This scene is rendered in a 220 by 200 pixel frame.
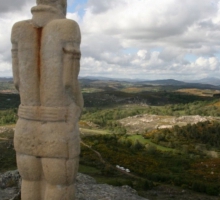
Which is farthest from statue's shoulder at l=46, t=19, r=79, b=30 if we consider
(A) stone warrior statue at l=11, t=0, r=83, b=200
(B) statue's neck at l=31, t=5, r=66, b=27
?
(B) statue's neck at l=31, t=5, r=66, b=27

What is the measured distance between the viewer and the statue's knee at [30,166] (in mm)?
8102

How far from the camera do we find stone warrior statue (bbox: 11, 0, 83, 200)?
7602 mm

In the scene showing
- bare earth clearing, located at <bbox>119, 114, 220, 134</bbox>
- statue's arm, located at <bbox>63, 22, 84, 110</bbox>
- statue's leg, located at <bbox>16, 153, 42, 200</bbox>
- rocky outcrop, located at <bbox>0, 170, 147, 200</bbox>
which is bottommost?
bare earth clearing, located at <bbox>119, 114, 220, 134</bbox>

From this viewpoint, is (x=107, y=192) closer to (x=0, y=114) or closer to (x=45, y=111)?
(x=45, y=111)

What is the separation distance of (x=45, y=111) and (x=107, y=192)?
8.58 meters

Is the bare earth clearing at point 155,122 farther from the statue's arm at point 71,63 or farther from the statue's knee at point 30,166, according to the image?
the statue's arm at point 71,63

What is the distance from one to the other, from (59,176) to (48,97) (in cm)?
201

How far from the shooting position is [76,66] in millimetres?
7613

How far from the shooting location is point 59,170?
7859mm

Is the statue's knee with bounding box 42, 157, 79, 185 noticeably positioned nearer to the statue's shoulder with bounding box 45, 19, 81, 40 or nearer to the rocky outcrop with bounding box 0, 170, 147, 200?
the statue's shoulder with bounding box 45, 19, 81, 40

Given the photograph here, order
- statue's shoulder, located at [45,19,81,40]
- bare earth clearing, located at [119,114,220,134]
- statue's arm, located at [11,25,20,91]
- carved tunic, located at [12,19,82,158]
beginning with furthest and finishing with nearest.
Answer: bare earth clearing, located at [119,114,220,134], statue's arm, located at [11,25,20,91], carved tunic, located at [12,19,82,158], statue's shoulder, located at [45,19,81,40]

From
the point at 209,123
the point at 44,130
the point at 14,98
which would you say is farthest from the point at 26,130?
the point at 14,98

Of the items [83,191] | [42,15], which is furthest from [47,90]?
[83,191]

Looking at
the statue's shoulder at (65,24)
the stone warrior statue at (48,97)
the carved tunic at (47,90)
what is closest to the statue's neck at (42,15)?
the stone warrior statue at (48,97)
